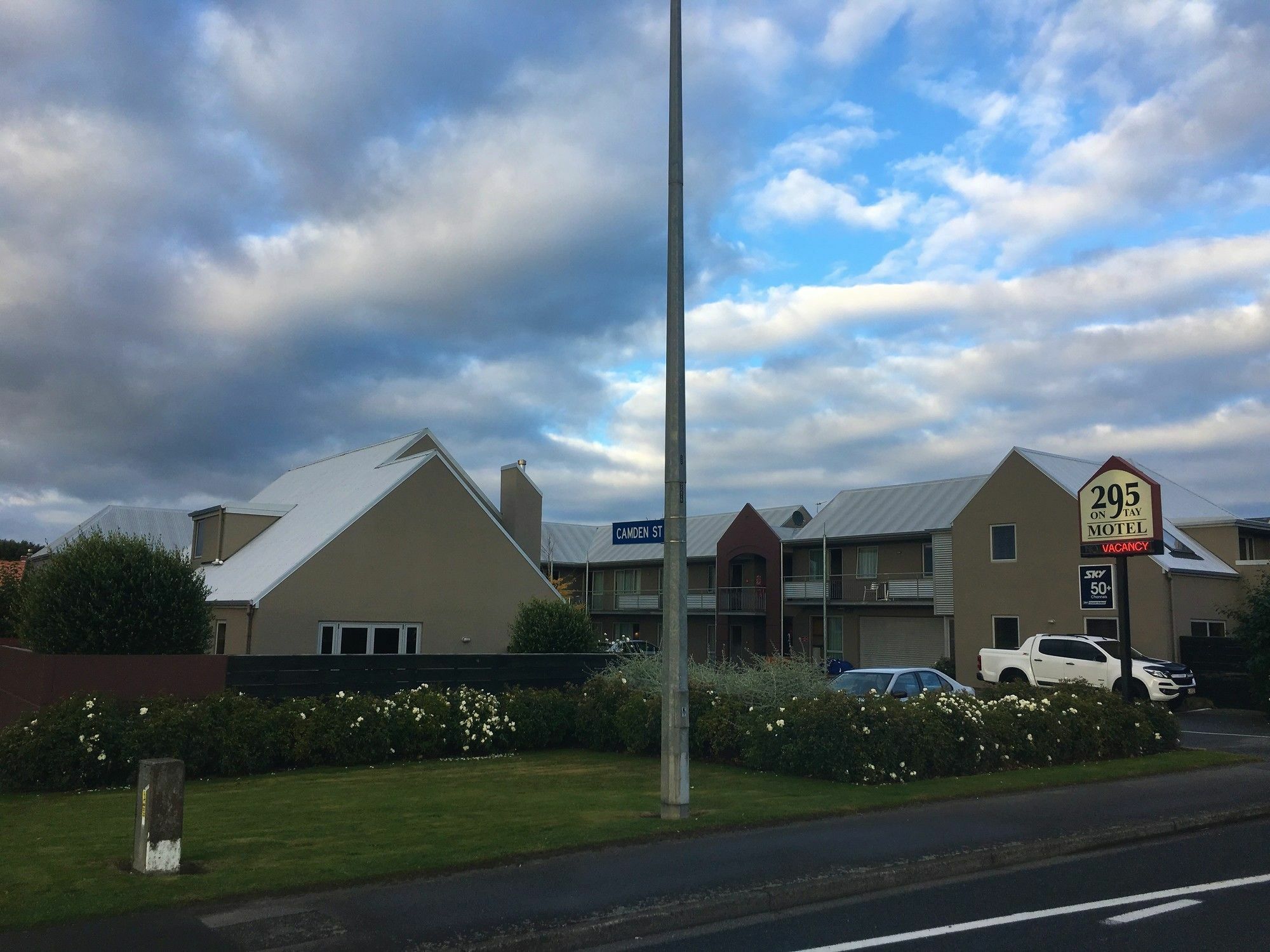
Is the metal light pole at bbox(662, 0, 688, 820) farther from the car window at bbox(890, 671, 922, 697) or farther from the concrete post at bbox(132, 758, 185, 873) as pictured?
the car window at bbox(890, 671, 922, 697)

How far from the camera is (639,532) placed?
13836 mm

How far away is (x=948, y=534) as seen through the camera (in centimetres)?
4075

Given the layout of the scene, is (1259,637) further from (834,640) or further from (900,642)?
(834,640)

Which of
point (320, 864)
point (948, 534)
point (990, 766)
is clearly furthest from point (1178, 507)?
point (320, 864)

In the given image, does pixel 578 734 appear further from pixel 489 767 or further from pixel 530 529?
pixel 530 529

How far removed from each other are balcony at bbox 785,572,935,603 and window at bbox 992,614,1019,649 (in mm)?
4563

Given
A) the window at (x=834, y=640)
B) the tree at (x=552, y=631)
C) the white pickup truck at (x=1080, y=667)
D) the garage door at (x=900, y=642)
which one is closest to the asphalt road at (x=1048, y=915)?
the tree at (x=552, y=631)

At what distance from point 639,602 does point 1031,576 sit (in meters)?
24.5

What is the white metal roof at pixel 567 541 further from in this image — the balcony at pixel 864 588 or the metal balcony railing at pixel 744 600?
the balcony at pixel 864 588

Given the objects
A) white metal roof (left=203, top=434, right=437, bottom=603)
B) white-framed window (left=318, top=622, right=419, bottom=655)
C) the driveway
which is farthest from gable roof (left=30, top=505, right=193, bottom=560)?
the driveway

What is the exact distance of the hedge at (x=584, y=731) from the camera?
13562 mm

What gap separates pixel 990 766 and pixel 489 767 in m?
7.36

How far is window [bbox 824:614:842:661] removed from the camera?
46781mm

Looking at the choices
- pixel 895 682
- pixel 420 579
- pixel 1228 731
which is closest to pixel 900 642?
pixel 1228 731
